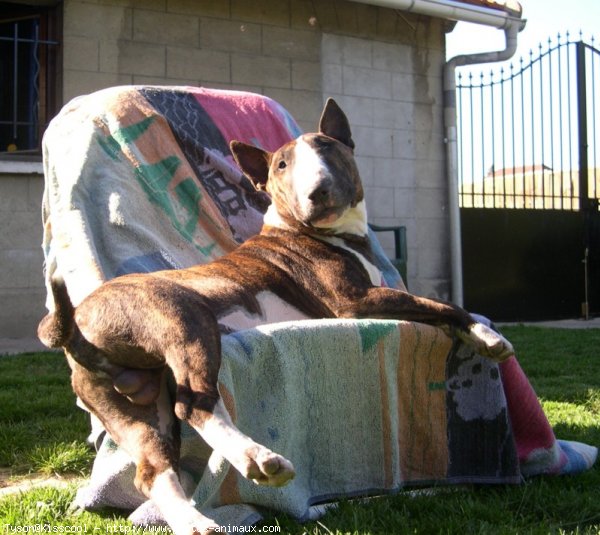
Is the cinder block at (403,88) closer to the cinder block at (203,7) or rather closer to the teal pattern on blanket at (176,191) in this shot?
the cinder block at (203,7)

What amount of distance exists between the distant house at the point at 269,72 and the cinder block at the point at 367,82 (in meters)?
0.01

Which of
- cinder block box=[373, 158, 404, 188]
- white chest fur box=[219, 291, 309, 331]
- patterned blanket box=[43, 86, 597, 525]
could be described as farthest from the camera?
cinder block box=[373, 158, 404, 188]

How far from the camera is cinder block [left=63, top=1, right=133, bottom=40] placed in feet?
25.0

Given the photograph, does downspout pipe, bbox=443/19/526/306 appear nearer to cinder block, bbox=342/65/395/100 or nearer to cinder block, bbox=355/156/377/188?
cinder block, bbox=342/65/395/100

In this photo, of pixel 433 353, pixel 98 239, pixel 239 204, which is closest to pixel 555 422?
pixel 433 353

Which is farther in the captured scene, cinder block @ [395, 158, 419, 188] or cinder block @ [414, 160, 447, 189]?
cinder block @ [414, 160, 447, 189]

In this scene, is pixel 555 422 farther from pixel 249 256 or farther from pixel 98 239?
pixel 98 239

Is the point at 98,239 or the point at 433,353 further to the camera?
the point at 98,239

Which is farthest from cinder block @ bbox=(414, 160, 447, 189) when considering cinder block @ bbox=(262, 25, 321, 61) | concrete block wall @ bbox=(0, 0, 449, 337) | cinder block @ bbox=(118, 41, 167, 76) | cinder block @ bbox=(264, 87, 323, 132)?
cinder block @ bbox=(118, 41, 167, 76)

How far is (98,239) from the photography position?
11.6ft

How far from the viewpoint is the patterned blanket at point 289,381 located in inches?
106

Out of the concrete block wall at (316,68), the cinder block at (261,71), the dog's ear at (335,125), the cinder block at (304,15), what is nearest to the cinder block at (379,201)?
the concrete block wall at (316,68)

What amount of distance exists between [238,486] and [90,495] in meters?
0.51

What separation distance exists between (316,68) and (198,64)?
124 cm
